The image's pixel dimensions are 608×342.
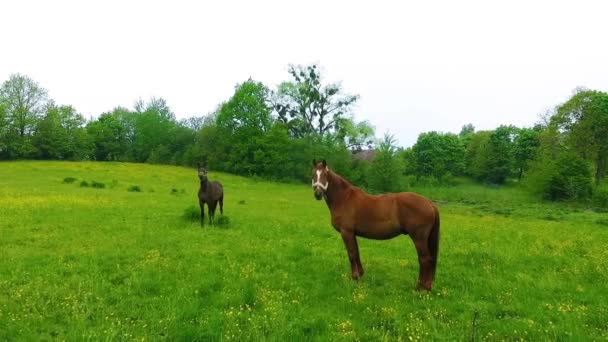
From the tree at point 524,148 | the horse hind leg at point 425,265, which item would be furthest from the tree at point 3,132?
the tree at point 524,148

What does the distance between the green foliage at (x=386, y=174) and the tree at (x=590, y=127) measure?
76.1 ft

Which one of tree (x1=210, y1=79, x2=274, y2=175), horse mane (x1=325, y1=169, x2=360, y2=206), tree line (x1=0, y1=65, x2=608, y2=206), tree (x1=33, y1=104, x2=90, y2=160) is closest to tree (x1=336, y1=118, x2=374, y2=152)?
tree line (x1=0, y1=65, x2=608, y2=206)

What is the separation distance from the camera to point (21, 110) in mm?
65750

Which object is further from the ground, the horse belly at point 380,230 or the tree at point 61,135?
the tree at point 61,135

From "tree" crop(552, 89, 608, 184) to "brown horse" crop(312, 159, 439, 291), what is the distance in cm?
5458

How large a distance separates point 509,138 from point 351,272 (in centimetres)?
8589

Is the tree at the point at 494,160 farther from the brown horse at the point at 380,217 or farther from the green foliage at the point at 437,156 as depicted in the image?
the brown horse at the point at 380,217

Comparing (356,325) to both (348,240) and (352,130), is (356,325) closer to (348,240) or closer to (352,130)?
(348,240)

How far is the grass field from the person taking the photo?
5.96 metres

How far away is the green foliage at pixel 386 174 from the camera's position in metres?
52.6

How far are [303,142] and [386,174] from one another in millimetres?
16919

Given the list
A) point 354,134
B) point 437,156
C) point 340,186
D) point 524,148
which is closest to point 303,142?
point 354,134

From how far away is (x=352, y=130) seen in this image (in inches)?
2643

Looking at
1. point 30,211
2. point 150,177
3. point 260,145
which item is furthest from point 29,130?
point 30,211
